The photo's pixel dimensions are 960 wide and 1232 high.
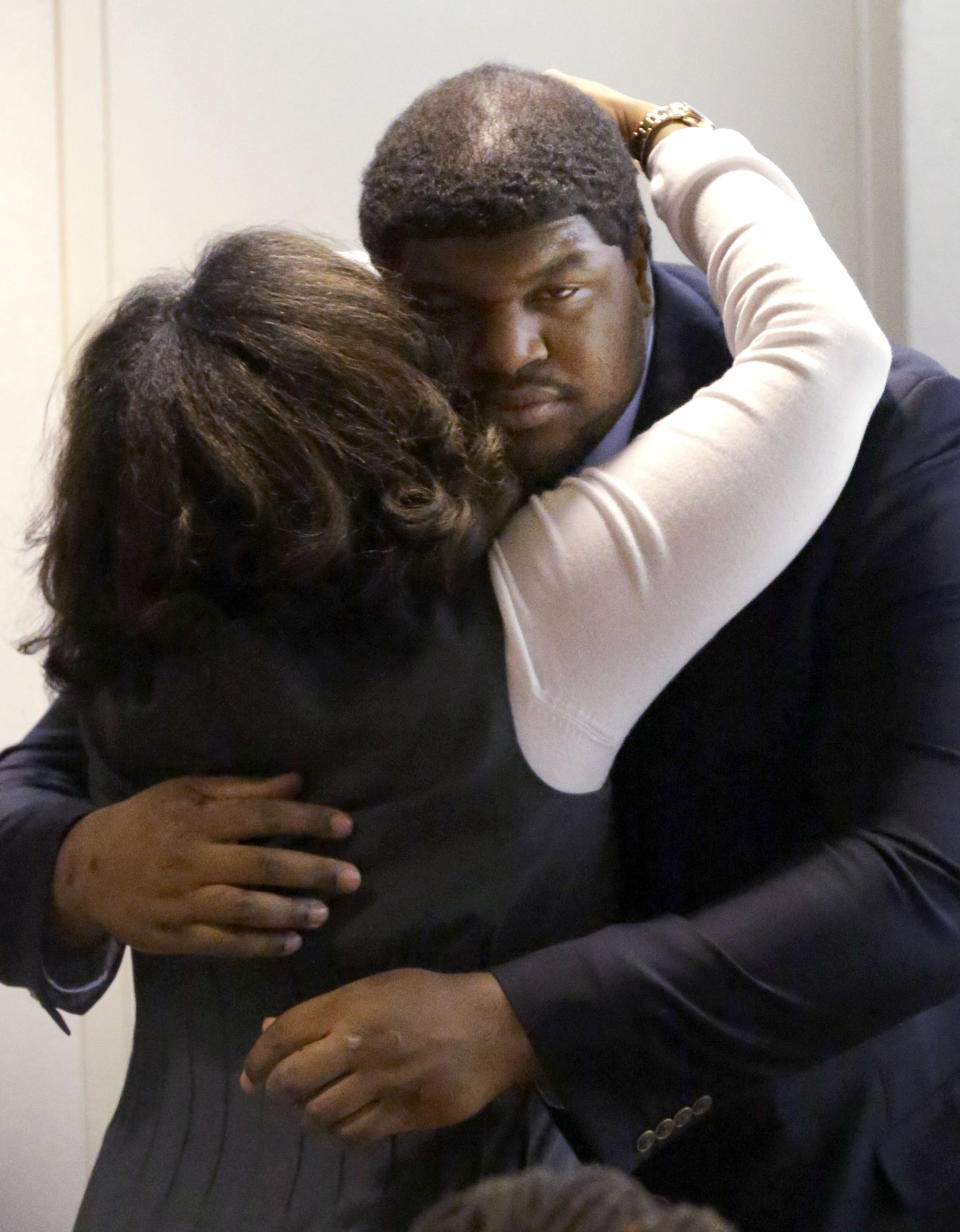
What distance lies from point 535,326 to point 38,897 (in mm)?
453

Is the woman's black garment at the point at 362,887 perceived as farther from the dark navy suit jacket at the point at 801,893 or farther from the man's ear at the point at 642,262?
the man's ear at the point at 642,262

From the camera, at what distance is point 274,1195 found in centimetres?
79

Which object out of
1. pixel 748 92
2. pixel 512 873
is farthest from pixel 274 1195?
pixel 748 92

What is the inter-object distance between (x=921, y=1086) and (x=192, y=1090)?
0.46m

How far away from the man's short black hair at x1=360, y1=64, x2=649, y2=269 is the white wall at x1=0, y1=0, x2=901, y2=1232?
3.29 ft

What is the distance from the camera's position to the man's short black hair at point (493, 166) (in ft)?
2.79

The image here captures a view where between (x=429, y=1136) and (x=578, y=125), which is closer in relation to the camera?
(x=429, y=1136)

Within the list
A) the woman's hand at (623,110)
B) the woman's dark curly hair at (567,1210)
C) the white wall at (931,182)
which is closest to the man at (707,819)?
the woman's hand at (623,110)

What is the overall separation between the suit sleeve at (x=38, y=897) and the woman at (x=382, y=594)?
4.7 inches

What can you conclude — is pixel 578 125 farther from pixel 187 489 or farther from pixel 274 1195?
pixel 274 1195

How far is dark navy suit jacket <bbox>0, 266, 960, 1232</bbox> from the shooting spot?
2.50 ft

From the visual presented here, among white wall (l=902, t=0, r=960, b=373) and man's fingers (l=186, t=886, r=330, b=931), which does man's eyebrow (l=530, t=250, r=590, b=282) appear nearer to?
man's fingers (l=186, t=886, r=330, b=931)

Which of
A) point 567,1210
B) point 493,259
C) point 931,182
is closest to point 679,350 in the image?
point 493,259

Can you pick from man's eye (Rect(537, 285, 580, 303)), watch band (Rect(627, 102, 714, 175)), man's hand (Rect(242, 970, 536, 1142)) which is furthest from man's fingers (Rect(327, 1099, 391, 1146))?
watch band (Rect(627, 102, 714, 175))
